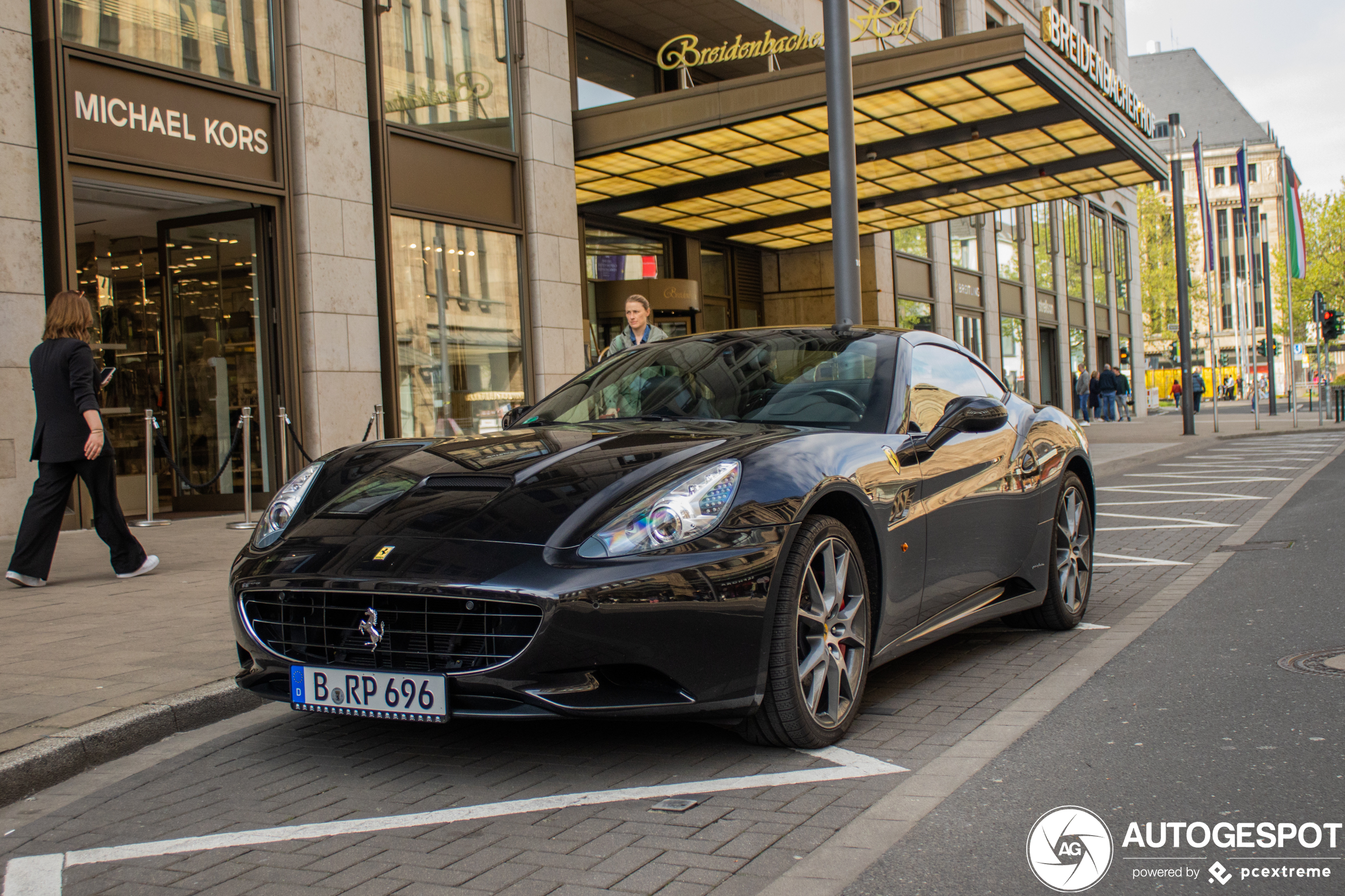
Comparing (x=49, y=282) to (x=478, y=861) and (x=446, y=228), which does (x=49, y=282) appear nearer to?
(x=446, y=228)

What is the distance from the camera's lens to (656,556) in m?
3.38

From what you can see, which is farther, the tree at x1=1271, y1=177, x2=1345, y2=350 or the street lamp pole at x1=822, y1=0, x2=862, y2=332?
the tree at x1=1271, y1=177, x2=1345, y2=350

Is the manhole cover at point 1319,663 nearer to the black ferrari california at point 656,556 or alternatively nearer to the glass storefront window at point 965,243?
the black ferrari california at point 656,556

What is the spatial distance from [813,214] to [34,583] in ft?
56.1

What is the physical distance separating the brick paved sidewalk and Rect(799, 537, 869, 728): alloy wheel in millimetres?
2328

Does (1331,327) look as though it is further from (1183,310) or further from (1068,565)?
(1068,565)

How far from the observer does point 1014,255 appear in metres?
33.1

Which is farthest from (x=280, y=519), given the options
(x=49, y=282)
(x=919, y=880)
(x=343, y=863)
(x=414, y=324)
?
(x=414, y=324)

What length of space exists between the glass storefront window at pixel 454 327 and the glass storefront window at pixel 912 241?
12769mm

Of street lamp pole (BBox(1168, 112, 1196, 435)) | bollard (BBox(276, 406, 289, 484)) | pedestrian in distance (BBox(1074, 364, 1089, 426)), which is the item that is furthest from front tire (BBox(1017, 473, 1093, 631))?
pedestrian in distance (BBox(1074, 364, 1089, 426))

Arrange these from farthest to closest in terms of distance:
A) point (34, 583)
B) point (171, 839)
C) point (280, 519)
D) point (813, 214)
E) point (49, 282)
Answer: point (813, 214), point (49, 282), point (34, 583), point (280, 519), point (171, 839)

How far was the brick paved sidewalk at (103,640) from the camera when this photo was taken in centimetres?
425

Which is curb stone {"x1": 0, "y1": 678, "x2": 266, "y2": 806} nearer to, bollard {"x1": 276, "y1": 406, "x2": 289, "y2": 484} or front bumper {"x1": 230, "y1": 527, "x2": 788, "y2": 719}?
front bumper {"x1": 230, "y1": 527, "x2": 788, "y2": 719}

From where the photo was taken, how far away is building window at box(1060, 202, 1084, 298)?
3828cm
